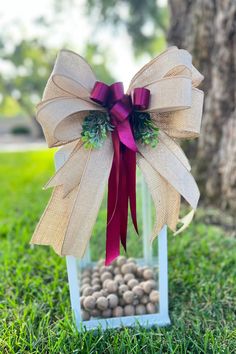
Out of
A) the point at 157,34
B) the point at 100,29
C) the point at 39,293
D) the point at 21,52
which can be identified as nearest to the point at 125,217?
the point at 39,293

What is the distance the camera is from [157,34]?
15.4 ft

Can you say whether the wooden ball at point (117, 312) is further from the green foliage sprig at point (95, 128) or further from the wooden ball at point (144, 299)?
the green foliage sprig at point (95, 128)

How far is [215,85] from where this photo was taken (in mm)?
1482

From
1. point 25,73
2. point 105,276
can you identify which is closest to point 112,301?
point 105,276

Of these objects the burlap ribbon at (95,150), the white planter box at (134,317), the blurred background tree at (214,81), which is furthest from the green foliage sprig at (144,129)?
the blurred background tree at (214,81)

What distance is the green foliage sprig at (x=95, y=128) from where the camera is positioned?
0.69m

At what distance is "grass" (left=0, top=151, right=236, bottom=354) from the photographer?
2.43 ft

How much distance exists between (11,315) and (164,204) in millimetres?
471

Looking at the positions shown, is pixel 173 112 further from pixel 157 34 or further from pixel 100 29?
pixel 157 34

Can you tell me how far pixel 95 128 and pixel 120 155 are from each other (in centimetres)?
7

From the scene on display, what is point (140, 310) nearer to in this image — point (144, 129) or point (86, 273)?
point (86, 273)

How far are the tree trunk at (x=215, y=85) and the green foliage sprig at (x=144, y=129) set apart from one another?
0.78m

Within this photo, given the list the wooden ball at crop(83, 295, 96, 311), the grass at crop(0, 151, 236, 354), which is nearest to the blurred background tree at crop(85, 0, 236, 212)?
the grass at crop(0, 151, 236, 354)

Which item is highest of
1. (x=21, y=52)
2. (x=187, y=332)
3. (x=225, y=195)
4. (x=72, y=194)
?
(x=21, y=52)
